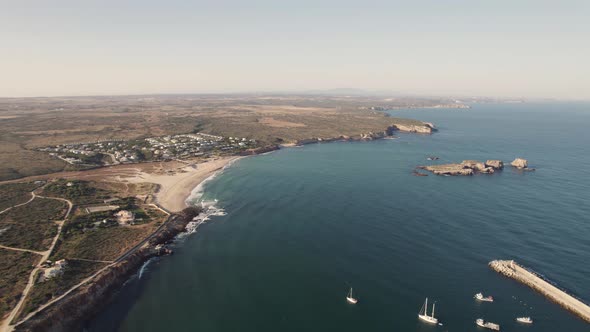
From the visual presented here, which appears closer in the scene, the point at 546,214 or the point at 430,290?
the point at 430,290

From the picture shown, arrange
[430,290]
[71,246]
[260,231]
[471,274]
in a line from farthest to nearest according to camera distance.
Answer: [260,231], [71,246], [471,274], [430,290]

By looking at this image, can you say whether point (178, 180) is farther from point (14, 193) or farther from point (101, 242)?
point (101, 242)

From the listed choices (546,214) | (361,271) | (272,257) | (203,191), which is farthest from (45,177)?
(546,214)

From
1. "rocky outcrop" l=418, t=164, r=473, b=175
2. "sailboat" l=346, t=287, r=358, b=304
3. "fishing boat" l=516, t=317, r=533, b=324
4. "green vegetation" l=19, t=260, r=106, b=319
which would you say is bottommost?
"sailboat" l=346, t=287, r=358, b=304

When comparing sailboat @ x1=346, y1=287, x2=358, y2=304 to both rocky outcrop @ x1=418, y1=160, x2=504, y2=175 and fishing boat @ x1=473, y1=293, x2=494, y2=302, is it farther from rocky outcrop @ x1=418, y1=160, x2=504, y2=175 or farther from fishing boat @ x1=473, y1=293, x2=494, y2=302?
rocky outcrop @ x1=418, y1=160, x2=504, y2=175

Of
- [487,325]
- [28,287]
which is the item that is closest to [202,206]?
[28,287]

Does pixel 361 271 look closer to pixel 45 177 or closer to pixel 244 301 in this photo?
pixel 244 301

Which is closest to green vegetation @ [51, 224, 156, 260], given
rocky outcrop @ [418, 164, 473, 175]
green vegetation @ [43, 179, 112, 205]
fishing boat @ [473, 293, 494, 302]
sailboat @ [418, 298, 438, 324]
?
green vegetation @ [43, 179, 112, 205]

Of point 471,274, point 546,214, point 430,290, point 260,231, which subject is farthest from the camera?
point 546,214
